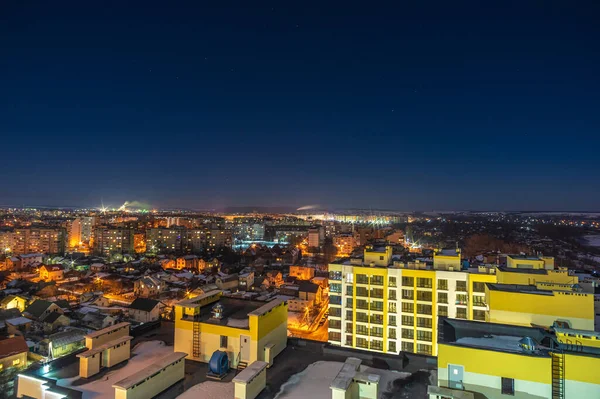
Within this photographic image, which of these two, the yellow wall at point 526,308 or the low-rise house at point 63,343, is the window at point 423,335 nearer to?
the yellow wall at point 526,308

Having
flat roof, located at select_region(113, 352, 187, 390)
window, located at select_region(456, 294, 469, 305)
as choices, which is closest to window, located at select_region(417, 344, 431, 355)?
window, located at select_region(456, 294, 469, 305)

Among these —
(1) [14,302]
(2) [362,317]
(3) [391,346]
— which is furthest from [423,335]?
(1) [14,302]

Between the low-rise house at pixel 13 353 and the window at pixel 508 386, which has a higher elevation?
the window at pixel 508 386

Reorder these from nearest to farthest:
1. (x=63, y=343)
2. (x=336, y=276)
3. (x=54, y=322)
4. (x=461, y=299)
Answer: (x=461, y=299) → (x=336, y=276) → (x=63, y=343) → (x=54, y=322)

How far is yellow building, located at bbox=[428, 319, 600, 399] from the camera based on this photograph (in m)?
3.96

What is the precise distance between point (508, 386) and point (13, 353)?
17.9 meters

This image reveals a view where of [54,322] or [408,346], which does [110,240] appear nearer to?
[54,322]

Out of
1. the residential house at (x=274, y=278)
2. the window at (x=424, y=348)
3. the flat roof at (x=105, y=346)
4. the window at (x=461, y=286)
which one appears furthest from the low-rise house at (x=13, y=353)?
the residential house at (x=274, y=278)

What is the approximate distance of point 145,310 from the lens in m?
21.9

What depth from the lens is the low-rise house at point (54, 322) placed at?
1841 cm

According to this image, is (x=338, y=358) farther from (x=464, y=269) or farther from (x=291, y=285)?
(x=291, y=285)

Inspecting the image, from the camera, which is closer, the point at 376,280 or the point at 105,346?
the point at 105,346

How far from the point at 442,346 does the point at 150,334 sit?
5.86 m

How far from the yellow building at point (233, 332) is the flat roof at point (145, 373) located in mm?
691
